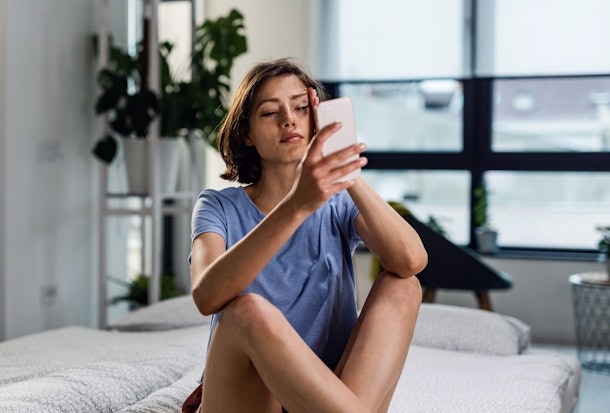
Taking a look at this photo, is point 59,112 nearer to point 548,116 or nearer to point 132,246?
point 132,246

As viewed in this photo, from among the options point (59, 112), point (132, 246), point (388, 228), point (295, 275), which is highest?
point (59, 112)

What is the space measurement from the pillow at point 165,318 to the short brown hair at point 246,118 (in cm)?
115

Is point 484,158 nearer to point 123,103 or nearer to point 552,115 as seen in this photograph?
point 552,115

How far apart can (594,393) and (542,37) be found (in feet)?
6.41

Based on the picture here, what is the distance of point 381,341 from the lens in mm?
1531

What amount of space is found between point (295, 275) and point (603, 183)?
3.18 m

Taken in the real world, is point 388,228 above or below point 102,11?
below

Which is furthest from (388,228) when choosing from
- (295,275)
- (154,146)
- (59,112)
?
(59,112)

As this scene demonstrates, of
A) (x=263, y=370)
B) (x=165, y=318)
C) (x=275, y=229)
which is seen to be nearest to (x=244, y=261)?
(x=275, y=229)

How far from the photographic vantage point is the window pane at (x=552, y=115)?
14.5 ft

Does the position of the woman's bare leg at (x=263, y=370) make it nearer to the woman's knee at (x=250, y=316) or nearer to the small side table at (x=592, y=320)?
the woman's knee at (x=250, y=316)

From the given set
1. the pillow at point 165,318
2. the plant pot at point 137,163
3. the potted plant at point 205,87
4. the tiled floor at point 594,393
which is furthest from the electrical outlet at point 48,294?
the tiled floor at point 594,393

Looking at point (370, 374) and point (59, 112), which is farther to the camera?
point (59, 112)

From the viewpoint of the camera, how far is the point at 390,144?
4793 millimetres
